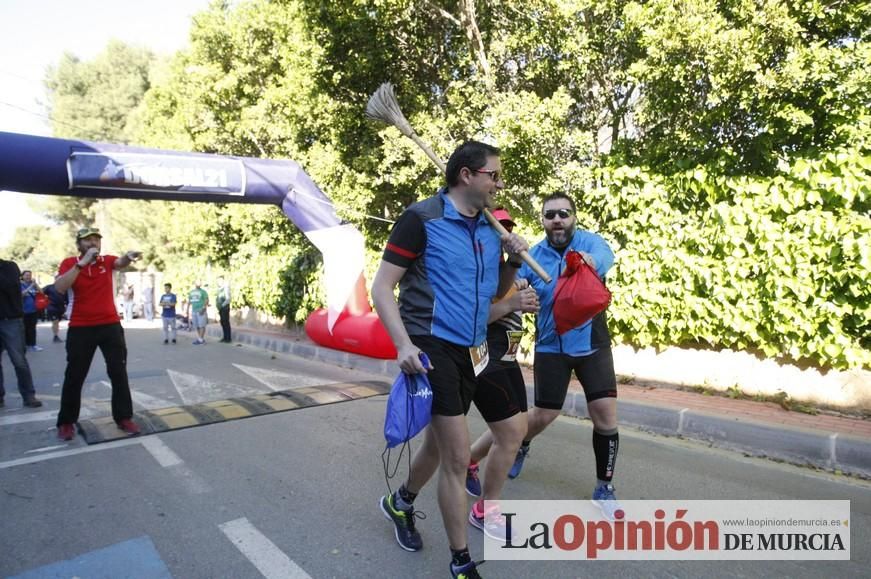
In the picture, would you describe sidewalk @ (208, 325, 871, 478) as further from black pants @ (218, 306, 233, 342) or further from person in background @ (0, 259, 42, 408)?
black pants @ (218, 306, 233, 342)

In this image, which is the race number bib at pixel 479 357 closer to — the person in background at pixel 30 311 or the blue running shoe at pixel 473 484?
the blue running shoe at pixel 473 484

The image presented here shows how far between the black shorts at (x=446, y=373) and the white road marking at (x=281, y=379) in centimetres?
582

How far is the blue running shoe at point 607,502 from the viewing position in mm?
3486

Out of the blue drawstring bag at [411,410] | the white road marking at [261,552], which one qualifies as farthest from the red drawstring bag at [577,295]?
the white road marking at [261,552]

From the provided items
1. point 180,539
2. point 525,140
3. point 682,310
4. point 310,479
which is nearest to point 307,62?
point 525,140

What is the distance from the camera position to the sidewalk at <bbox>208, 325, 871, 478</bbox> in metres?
4.52

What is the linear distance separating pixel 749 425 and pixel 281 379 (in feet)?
20.6

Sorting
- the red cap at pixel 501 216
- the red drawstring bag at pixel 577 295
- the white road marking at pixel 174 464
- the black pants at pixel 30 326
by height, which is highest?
the red cap at pixel 501 216

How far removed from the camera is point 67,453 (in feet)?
16.6

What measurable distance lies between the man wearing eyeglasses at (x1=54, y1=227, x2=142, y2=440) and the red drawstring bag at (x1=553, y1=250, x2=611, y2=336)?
389 cm

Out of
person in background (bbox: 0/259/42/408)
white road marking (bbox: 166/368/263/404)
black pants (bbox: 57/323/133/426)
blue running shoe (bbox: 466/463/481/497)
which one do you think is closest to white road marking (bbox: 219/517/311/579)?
blue running shoe (bbox: 466/463/481/497)

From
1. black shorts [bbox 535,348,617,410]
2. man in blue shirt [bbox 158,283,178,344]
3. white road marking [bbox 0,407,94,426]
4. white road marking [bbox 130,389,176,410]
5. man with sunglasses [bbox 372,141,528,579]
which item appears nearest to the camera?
man with sunglasses [bbox 372,141,528,579]

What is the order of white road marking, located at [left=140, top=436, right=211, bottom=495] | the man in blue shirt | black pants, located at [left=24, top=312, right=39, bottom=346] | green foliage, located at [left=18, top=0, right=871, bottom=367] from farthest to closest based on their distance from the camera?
the man in blue shirt
black pants, located at [left=24, top=312, right=39, bottom=346]
green foliage, located at [left=18, top=0, right=871, bottom=367]
white road marking, located at [left=140, top=436, right=211, bottom=495]

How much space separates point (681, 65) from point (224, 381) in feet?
24.1
